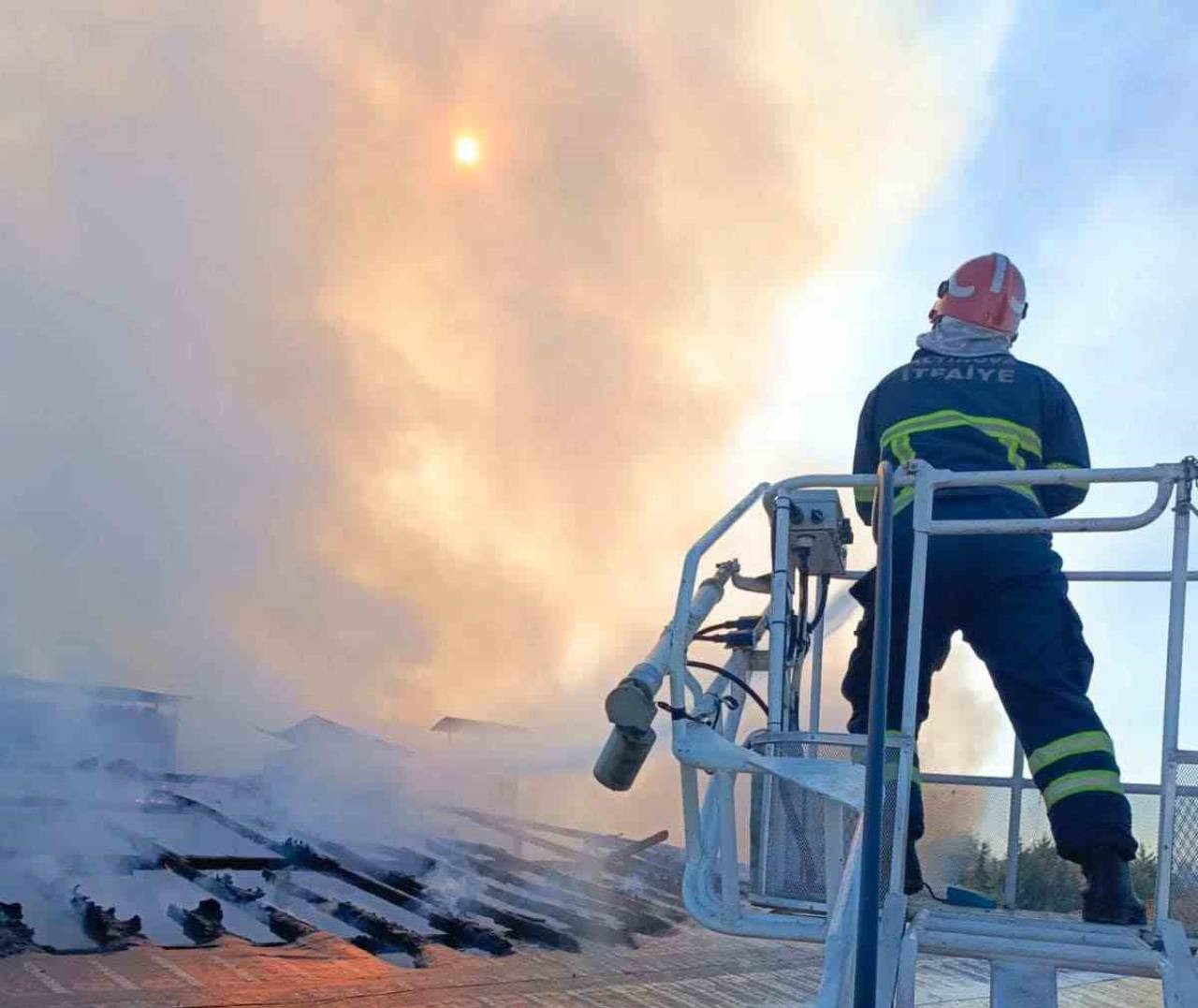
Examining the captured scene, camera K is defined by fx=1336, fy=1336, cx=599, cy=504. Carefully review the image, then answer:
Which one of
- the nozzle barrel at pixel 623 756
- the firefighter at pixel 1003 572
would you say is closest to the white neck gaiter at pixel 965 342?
the firefighter at pixel 1003 572

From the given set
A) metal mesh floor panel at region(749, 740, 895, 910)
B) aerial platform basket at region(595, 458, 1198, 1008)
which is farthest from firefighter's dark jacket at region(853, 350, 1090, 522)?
metal mesh floor panel at region(749, 740, 895, 910)

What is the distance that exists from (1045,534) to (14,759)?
17.6ft

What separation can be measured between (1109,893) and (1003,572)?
81 cm

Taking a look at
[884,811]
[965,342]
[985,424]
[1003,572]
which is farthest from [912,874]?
[965,342]

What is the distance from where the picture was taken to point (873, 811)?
200 centimetres

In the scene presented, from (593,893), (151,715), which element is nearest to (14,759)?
(151,715)

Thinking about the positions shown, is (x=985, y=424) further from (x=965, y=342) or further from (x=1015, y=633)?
(x=1015, y=633)

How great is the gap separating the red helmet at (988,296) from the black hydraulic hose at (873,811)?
1.70m

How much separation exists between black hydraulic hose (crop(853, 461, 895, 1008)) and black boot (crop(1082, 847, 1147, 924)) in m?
1.25

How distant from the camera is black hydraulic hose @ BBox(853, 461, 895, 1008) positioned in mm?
1926

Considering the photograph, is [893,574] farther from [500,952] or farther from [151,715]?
[151,715]

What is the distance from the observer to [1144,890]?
387 centimetres

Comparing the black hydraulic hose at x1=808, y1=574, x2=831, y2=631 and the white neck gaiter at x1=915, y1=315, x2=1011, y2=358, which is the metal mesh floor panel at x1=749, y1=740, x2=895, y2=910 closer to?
the black hydraulic hose at x1=808, y1=574, x2=831, y2=631

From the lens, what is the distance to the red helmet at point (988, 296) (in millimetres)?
3775
